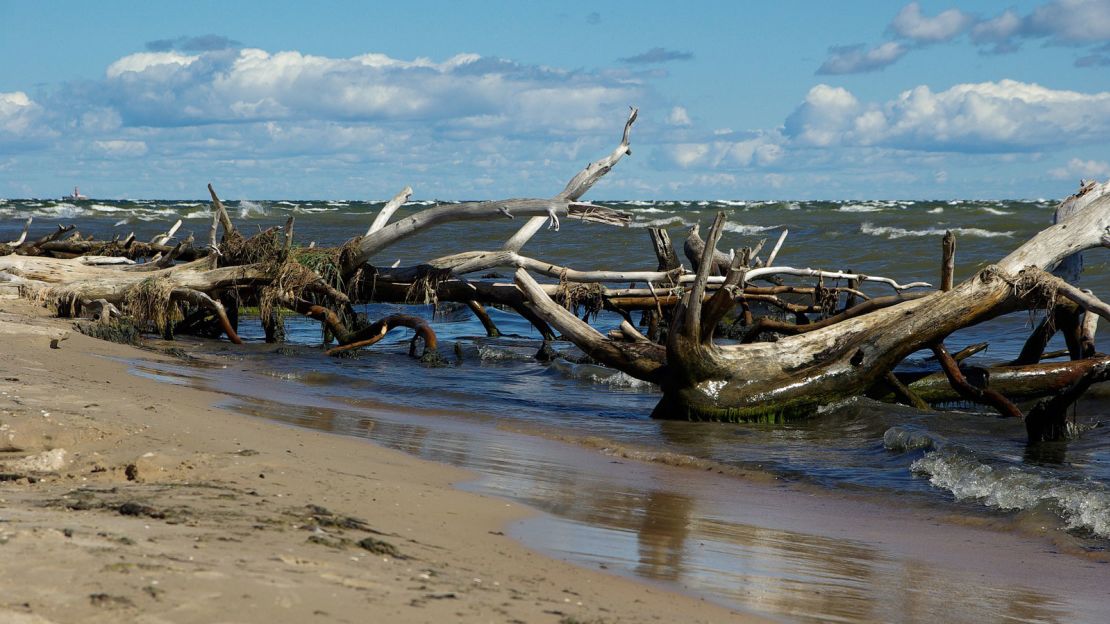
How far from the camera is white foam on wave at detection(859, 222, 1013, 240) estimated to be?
30544 mm

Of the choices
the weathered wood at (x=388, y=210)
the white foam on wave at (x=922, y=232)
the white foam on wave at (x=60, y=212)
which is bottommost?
the weathered wood at (x=388, y=210)

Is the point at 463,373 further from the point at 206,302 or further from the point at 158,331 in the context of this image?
the point at 158,331

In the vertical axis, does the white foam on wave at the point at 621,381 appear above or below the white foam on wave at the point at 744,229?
below

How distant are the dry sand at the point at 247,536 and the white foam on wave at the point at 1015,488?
116 inches

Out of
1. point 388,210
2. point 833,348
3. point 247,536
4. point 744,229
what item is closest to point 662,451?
point 833,348

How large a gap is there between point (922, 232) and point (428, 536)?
31741 mm

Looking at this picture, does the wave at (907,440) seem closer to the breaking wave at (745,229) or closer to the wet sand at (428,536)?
the wet sand at (428,536)

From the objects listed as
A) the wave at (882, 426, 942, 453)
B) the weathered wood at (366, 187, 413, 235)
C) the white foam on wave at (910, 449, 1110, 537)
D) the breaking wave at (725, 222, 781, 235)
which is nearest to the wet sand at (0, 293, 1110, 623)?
the white foam on wave at (910, 449, 1110, 537)

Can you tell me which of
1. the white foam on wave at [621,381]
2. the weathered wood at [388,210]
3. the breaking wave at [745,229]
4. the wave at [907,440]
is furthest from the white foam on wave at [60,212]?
the wave at [907,440]

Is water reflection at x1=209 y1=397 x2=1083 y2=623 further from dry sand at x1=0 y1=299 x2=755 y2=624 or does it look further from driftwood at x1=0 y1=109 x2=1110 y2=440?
driftwood at x1=0 y1=109 x2=1110 y2=440

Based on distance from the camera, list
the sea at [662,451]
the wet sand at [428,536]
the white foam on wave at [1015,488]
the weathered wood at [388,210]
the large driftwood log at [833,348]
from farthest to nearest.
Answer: the weathered wood at [388,210] → the large driftwood log at [833,348] → the white foam on wave at [1015,488] → the sea at [662,451] → the wet sand at [428,536]

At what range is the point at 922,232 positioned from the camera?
32.9m

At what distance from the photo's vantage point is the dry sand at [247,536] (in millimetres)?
2537

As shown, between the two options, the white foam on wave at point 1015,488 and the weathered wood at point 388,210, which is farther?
the weathered wood at point 388,210
